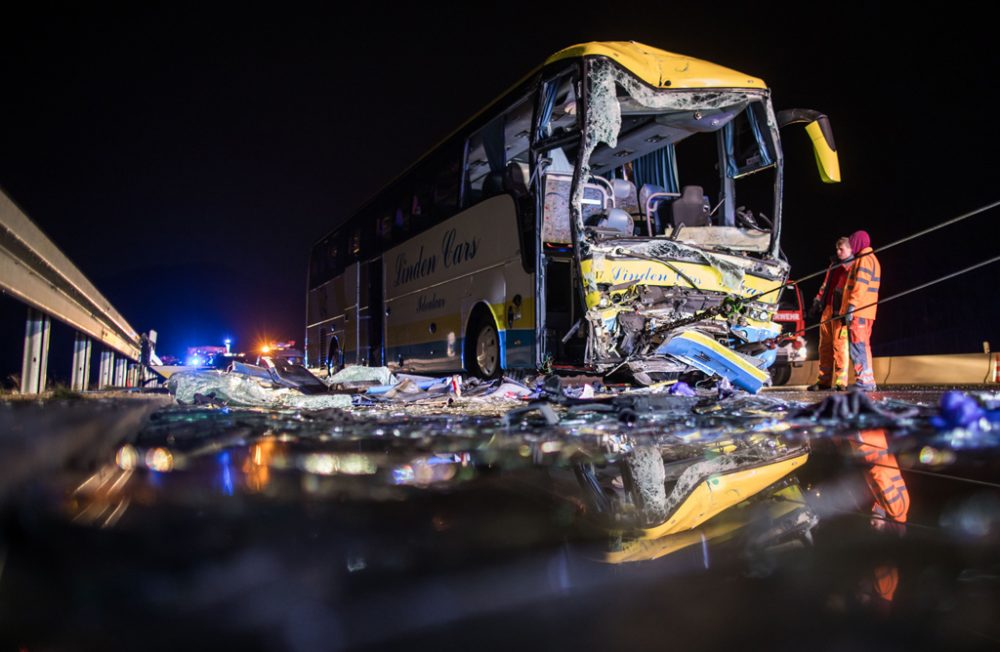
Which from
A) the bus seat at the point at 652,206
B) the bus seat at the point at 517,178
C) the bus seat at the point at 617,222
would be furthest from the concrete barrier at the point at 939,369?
the bus seat at the point at 517,178

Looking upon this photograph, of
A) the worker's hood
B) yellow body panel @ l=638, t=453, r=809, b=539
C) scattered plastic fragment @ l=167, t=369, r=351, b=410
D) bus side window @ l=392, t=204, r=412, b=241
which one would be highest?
bus side window @ l=392, t=204, r=412, b=241

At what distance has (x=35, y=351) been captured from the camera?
7.43 meters

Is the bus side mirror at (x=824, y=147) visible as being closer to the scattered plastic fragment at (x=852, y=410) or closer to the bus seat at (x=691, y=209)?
the bus seat at (x=691, y=209)

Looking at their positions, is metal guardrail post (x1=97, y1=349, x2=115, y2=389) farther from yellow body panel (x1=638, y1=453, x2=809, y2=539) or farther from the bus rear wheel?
yellow body panel (x1=638, y1=453, x2=809, y2=539)

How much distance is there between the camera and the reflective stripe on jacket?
8.38 m

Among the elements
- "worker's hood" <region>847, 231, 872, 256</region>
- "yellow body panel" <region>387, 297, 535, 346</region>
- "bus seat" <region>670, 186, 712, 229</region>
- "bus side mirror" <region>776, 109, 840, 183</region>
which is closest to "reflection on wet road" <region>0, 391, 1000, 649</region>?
"yellow body panel" <region>387, 297, 535, 346</region>

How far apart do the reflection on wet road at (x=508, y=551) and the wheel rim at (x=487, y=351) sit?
5796mm

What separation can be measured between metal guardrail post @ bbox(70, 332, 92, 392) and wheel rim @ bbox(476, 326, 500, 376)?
210 inches

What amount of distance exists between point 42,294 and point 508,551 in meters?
7.55

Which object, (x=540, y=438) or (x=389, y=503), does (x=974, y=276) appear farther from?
(x=389, y=503)

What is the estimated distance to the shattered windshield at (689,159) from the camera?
283 inches

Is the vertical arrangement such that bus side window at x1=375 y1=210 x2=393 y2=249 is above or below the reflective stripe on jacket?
above

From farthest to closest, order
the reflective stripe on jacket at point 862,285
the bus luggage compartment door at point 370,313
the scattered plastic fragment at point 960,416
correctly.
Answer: the bus luggage compartment door at point 370,313, the reflective stripe on jacket at point 862,285, the scattered plastic fragment at point 960,416

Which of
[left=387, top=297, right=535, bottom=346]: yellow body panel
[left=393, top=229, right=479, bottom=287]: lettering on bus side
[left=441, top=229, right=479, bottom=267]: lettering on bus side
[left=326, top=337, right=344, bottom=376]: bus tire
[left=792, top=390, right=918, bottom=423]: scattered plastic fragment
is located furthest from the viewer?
[left=326, top=337, right=344, bottom=376]: bus tire
